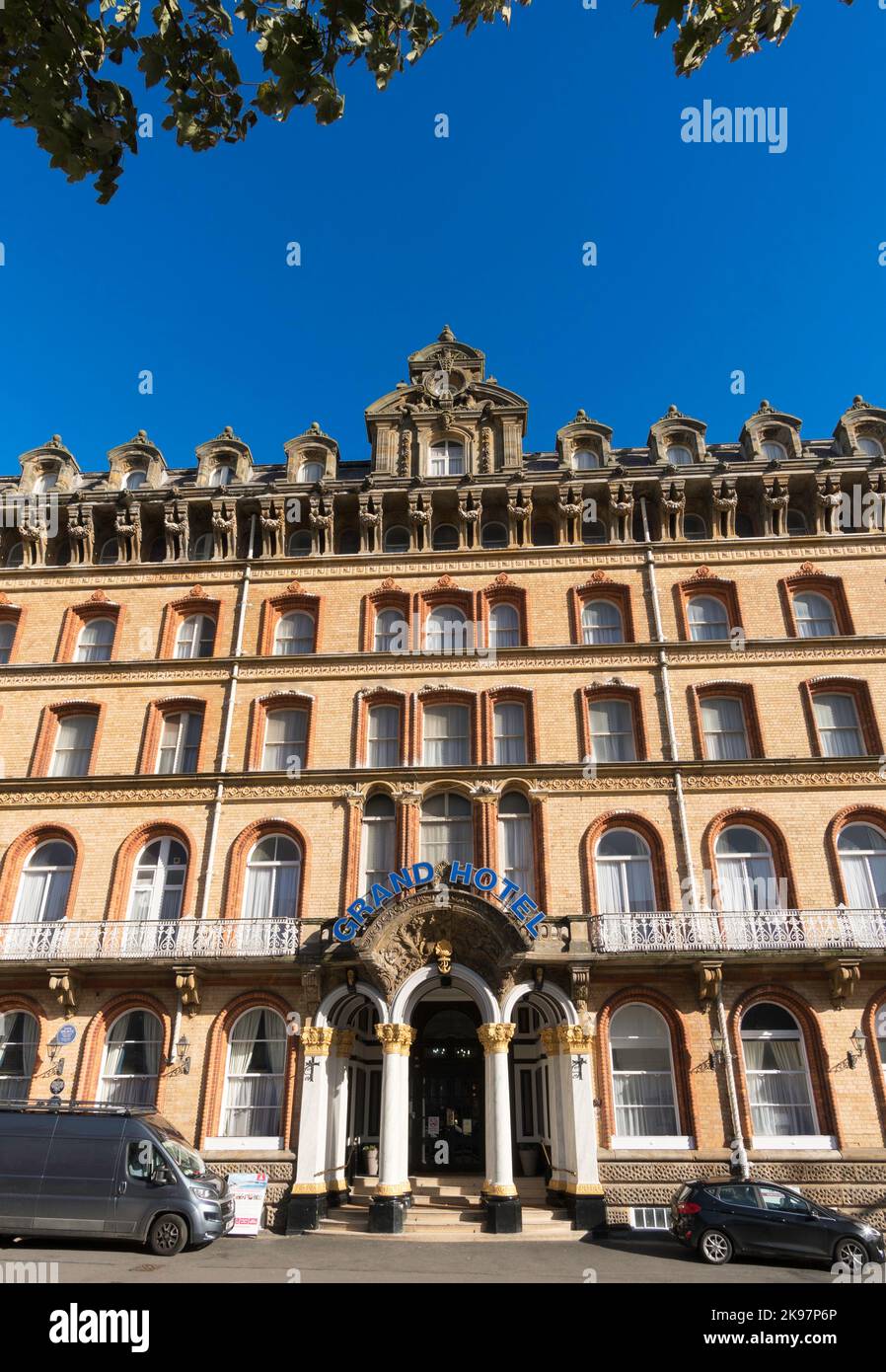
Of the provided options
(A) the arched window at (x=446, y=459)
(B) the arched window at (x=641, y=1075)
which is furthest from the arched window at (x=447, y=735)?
(A) the arched window at (x=446, y=459)

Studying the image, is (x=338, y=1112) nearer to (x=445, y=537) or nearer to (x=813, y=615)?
(x=445, y=537)

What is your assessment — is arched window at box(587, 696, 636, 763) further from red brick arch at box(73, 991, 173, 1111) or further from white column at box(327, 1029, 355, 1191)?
red brick arch at box(73, 991, 173, 1111)

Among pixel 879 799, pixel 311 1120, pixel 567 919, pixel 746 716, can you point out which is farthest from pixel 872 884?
pixel 311 1120

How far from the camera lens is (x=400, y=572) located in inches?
1004

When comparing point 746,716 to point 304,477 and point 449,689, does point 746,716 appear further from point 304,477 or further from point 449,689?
point 304,477

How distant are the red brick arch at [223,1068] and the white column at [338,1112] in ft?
3.10

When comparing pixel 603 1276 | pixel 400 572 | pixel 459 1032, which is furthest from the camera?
pixel 400 572

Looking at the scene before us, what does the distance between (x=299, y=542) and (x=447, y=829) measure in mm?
10920

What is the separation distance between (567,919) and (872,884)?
7.75m

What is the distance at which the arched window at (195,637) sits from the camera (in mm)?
25172

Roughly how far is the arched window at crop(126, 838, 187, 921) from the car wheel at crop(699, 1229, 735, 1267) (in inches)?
535

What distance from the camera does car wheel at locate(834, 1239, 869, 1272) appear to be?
1409cm

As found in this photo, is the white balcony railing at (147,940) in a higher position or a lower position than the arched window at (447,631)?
lower

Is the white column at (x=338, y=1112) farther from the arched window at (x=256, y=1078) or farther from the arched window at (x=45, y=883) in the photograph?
the arched window at (x=45, y=883)
